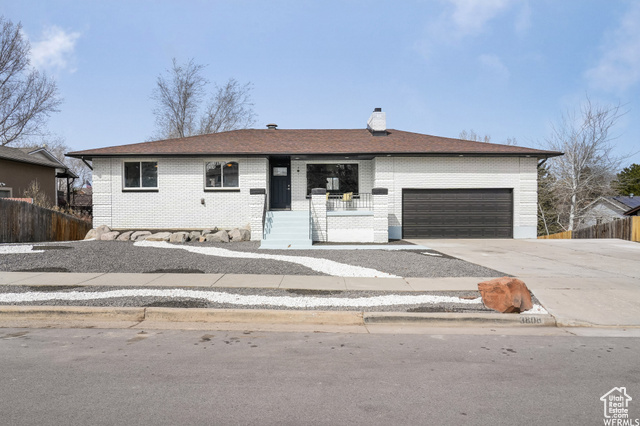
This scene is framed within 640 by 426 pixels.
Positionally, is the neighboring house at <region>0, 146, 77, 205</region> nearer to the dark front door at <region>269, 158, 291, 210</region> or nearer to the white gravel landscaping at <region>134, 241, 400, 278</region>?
the dark front door at <region>269, 158, 291, 210</region>

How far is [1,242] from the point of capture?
571 inches

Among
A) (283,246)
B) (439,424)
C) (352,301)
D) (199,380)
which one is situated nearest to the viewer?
(439,424)

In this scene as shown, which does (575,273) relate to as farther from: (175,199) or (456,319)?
(175,199)

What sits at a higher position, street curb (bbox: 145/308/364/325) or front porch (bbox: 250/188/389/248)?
front porch (bbox: 250/188/389/248)

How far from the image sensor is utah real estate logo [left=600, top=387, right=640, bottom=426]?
323 centimetres

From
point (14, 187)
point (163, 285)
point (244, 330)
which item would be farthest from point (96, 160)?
point (244, 330)

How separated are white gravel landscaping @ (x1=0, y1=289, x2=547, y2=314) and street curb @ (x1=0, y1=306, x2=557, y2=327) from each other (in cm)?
37

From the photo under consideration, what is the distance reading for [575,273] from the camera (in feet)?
30.7

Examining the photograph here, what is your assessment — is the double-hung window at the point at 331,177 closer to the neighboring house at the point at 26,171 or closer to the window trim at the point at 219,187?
the window trim at the point at 219,187

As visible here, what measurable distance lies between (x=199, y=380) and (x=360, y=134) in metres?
18.2

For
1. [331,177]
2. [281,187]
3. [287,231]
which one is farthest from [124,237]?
[331,177]

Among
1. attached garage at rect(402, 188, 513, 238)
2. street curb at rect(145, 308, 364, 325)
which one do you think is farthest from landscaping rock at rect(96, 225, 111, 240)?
attached garage at rect(402, 188, 513, 238)

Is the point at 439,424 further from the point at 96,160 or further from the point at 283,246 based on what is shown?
the point at 96,160

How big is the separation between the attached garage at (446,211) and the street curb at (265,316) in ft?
38.4
